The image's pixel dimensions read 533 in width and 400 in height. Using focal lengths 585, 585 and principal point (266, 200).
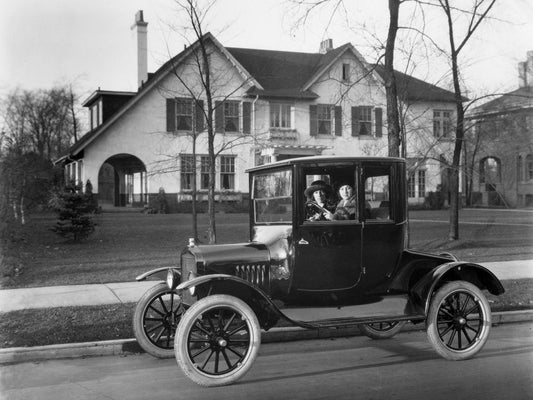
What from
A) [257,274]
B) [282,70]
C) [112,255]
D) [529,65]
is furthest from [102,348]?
[282,70]

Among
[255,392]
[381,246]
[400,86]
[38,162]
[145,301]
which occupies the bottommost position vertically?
[255,392]

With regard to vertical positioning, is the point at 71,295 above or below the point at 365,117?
below

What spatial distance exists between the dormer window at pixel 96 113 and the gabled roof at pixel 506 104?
675 inches

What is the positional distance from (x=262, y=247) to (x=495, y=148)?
2576 centimetres

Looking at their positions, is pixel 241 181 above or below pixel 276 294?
above

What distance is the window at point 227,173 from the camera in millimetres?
25805

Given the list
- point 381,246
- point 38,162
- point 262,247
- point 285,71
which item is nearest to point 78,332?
point 262,247

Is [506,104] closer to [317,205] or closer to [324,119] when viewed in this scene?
[317,205]

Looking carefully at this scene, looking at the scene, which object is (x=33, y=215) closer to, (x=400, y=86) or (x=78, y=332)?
(x=400, y=86)

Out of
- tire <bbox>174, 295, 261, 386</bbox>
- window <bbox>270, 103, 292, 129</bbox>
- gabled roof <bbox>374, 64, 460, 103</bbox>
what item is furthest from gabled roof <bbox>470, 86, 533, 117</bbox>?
window <bbox>270, 103, 292, 129</bbox>

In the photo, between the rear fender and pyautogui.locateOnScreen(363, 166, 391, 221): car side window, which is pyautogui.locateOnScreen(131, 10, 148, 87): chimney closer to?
pyautogui.locateOnScreen(363, 166, 391, 221): car side window

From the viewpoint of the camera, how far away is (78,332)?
6156 millimetres

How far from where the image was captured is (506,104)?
14438 mm

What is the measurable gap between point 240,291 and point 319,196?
1.11m
